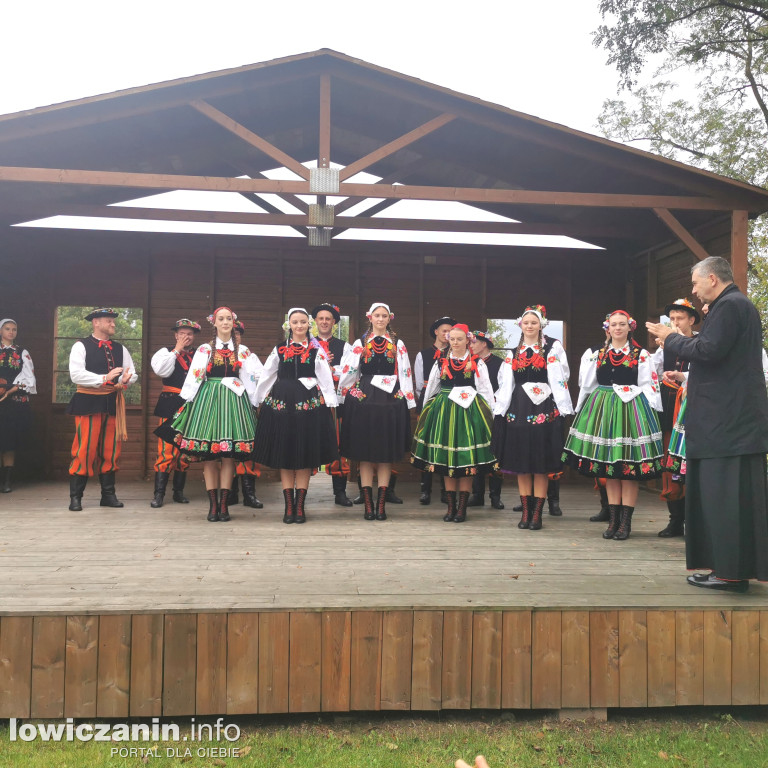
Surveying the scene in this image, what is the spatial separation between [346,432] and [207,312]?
3193mm

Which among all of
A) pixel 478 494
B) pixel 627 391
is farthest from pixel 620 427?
pixel 478 494

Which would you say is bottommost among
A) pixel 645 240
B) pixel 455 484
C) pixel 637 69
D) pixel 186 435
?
pixel 455 484

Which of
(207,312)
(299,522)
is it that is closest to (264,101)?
(207,312)

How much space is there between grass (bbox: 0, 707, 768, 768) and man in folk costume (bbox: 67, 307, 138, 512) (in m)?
2.86

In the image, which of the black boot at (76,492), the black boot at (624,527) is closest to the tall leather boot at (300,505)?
the black boot at (76,492)

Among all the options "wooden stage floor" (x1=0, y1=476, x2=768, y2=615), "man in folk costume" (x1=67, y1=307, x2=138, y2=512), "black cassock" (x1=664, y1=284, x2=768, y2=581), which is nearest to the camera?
"wooden stage floor" (x1=0, y1=476, x2=768, y2=615)

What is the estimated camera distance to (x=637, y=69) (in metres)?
13.1

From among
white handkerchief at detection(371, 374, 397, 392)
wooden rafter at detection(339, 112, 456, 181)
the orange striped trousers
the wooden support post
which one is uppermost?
wooden rafter at detection(339, 112, 456, 181)

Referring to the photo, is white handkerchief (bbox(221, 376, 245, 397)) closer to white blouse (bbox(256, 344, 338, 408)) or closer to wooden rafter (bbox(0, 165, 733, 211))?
white blouse (bbox(256, 344, 338, 408))

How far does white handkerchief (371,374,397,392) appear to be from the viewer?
16.4ft

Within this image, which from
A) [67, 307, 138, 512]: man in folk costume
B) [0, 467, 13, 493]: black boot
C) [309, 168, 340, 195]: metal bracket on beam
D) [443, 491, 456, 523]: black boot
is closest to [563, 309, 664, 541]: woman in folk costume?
[443, 491, 456, 523]: black boot

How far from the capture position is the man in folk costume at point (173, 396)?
5.45m

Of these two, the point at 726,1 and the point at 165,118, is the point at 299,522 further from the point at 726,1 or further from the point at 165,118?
the point at 726,1

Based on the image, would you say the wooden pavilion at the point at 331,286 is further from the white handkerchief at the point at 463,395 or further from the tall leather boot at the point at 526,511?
the white handkerchief at the point at 463,395
